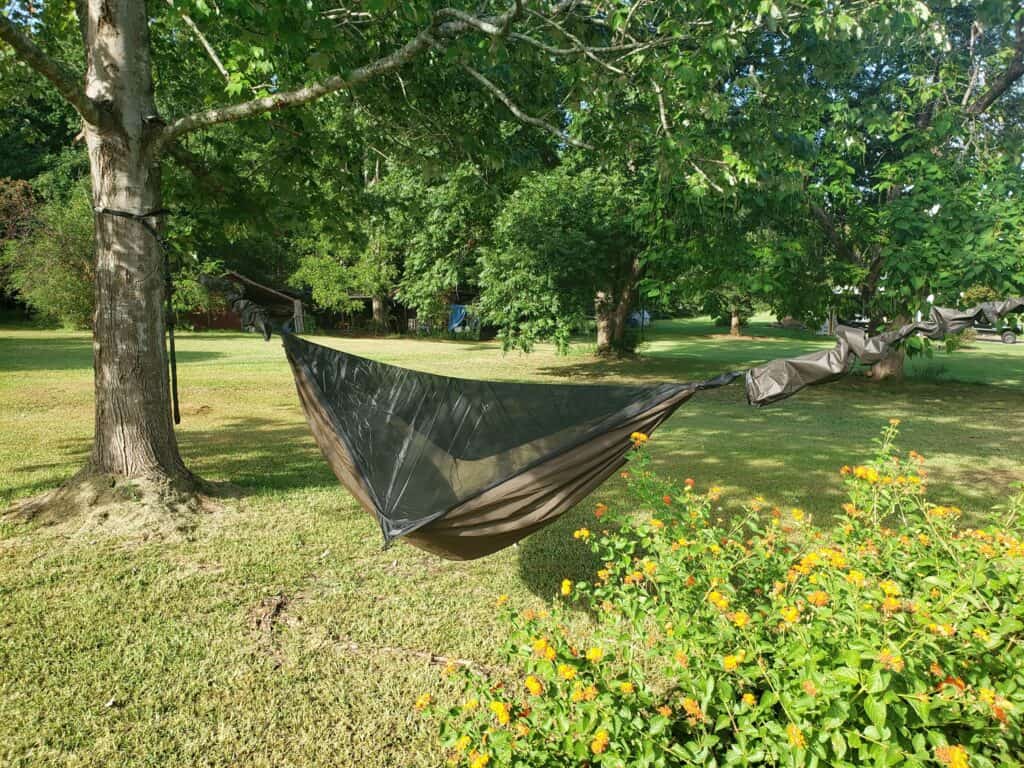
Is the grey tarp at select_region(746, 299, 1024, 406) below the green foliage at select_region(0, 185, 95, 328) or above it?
below

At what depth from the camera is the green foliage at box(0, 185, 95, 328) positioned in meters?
19.9

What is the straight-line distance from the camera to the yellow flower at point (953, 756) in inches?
38.0

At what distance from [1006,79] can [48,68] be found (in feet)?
36.5

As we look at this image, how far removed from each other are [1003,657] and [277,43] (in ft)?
14.4

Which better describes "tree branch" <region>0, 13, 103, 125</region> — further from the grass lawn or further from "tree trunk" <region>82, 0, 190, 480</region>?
the grass lawn

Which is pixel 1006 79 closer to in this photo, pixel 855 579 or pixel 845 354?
pixel 845 354

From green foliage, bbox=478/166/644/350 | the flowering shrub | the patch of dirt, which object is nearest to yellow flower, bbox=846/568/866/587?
the flowering shrub

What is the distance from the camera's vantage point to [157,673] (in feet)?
7.73

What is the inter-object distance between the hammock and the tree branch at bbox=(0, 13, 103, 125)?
4.00 ft

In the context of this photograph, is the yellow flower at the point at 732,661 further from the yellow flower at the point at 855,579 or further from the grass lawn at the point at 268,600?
the grass lawn at the point at 268,600

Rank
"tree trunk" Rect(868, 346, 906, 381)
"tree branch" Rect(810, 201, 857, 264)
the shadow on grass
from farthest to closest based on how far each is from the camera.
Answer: the shadow on grass < "tree trunk" Rect(868, 346, 906, 381) < "tree branch" Rect(810, 201, 857, 264)

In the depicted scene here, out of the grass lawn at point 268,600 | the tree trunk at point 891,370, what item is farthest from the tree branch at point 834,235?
the grass lawn at point 268,600

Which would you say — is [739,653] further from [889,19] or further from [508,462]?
[889,19]

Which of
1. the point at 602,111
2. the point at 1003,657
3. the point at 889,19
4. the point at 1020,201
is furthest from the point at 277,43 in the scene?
the point at 1020,201
